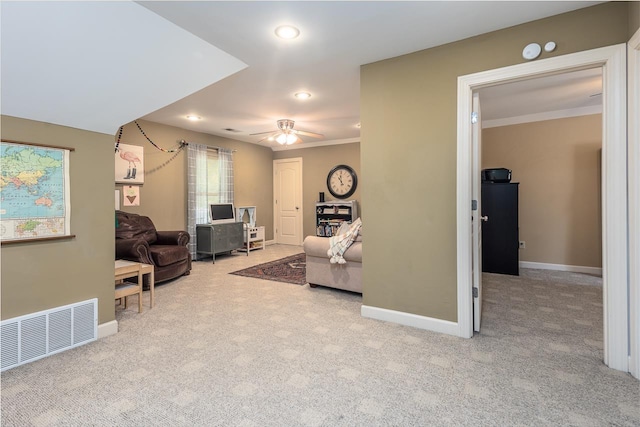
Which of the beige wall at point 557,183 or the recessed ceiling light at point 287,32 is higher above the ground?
the recessed ceiling light at point 287,32

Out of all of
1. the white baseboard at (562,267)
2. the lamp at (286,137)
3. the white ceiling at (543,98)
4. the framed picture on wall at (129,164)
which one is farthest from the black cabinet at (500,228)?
the framed picture on wall at (129,164)

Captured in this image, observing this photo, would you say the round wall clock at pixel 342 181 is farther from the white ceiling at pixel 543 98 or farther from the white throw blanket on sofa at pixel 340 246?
the white throw blanket on sofa at pixel 340 246

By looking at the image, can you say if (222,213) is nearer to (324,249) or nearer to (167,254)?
(167,254)

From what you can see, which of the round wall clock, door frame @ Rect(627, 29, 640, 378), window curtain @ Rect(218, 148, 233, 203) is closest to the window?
window curtain @ Rect(218, 148, 233, 203)

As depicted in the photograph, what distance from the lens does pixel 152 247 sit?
14.0ft

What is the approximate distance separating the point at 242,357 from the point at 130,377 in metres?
0.69

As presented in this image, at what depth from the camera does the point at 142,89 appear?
238cm

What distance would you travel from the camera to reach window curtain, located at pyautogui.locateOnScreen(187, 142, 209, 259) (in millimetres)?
5609

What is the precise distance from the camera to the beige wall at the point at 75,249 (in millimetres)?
2057

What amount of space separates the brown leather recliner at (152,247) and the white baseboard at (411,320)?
8.88ft

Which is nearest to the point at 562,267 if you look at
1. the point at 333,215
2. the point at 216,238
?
the point at 333,215

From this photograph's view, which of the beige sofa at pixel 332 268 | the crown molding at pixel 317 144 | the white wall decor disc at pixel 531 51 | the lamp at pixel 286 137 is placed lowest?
the beige sofa at pixel 332 268

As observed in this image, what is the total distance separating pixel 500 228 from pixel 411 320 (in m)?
2.72

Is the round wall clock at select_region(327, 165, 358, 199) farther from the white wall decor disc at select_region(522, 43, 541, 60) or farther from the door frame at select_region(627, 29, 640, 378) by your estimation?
the door frame at select_region(627, 29, 640, 378)
